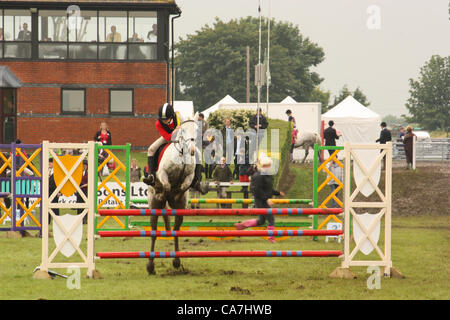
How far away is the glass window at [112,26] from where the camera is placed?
43.6 m

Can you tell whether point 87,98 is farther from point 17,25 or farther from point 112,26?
point 17,25

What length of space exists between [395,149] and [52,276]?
122 ft

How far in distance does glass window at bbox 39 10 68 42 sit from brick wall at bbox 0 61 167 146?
1384 mm

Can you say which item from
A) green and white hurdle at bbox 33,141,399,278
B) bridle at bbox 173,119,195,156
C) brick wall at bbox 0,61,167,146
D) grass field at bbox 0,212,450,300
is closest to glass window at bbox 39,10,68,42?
brick wall at bbox 0,61,167,146

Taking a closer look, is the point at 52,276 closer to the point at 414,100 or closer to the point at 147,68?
the point at 147,68

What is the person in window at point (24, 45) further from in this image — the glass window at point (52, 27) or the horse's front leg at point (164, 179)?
the horse's front leg at point (164, 179)

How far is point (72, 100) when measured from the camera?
4491 cm

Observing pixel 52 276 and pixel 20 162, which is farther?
pixel 20 162

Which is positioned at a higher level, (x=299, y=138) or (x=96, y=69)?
(x=96, y=69)

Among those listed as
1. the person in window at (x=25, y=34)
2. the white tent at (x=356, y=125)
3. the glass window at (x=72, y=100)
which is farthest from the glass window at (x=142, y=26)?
the white tent at (x=356, y=125)

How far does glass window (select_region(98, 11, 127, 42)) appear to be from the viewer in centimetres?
4362

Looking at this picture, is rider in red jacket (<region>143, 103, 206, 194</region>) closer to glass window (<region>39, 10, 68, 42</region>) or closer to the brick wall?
the brick wall

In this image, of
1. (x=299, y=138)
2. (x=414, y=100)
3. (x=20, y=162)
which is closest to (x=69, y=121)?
(x=299, y=138)

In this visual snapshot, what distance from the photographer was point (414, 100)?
327 ft
